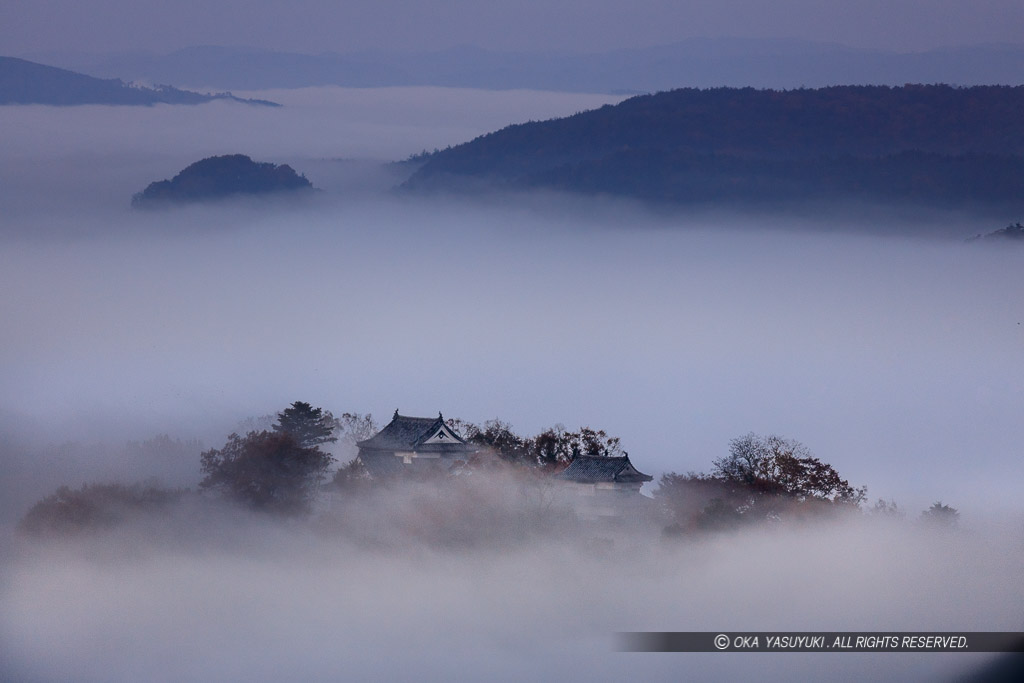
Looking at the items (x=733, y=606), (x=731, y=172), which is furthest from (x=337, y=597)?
(x=731, y=172)

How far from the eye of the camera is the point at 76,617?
47656 millimetres

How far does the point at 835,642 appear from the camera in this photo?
42.4m

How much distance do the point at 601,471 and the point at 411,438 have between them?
7.37 meters

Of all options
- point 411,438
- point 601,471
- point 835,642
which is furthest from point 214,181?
point 835,642

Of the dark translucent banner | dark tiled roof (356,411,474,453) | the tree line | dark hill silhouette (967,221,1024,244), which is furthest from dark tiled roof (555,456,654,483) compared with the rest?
dark hill silhouette (967,221,1024,244)

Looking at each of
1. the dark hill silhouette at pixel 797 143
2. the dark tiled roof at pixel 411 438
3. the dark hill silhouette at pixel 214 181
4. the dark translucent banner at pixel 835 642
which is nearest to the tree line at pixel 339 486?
the dark tiled roof at pixel 411 438

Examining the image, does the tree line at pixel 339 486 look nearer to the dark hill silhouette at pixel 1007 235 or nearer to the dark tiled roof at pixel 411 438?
the dark tiled roof at pixel 411 438

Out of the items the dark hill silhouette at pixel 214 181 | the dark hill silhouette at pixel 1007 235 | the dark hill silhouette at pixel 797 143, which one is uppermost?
the dark hill silhouette at pixel 797 143

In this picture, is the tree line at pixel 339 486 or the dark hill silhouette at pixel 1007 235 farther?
the dark hill silhouette at pixel 1007 235

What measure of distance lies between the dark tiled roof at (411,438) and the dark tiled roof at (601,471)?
4.26 metres

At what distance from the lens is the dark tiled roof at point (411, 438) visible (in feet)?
172

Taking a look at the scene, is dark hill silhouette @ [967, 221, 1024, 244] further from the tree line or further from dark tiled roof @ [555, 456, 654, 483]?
dark tiled roof @ [555, 456, 654, 483]

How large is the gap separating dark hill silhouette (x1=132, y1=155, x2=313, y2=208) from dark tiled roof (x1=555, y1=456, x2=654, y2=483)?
5233cm

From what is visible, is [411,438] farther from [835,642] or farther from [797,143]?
[797,143]
